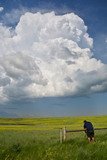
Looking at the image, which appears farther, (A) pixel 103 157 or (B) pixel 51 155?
(A) pixel 103 157

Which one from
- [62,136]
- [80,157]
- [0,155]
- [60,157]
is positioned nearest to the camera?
[0,155]

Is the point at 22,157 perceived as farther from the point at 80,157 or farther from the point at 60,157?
the point at 80,157

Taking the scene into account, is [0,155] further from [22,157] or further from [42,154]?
[42,154]

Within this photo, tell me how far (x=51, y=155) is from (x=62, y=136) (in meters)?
13.3

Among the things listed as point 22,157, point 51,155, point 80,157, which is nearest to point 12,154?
point 22,157

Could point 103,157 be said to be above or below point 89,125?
below

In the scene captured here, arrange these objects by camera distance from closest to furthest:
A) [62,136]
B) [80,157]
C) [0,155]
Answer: [0,155], [80,157], [62,136]

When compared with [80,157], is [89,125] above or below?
above

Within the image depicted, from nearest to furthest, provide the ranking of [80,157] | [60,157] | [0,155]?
1. [0,155]
2. [60,157]
3. [80,157]

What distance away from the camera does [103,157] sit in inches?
586

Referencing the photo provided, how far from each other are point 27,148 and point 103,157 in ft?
9.73

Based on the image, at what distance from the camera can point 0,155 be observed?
11984 mm

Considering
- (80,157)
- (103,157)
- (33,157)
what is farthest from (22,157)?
(103,157)

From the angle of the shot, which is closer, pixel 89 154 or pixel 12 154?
pixel 12 154
